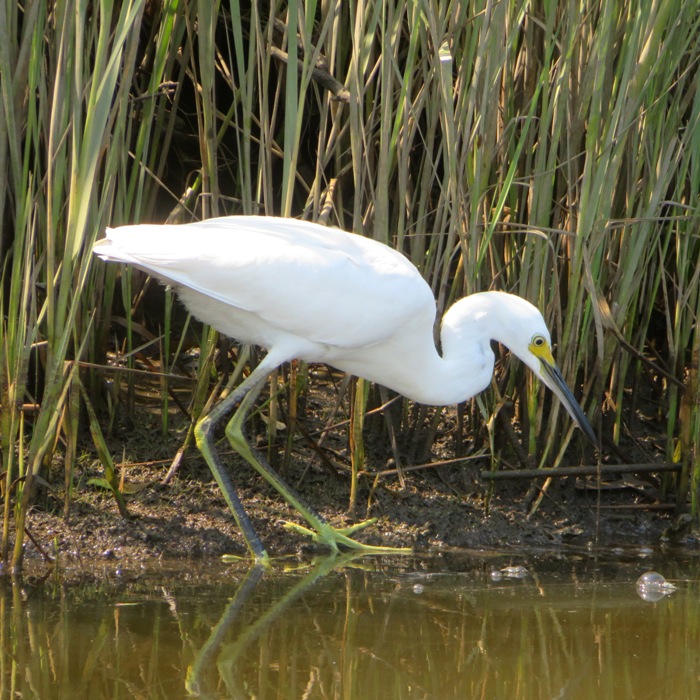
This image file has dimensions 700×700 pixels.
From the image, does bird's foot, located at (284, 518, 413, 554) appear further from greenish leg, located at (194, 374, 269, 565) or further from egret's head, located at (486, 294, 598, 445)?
egret's head, located at (486, 294, 598, 445)

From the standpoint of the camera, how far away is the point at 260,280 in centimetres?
419

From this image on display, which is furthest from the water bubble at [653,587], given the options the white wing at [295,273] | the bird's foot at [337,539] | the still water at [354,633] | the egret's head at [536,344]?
the white wing at [295,273]

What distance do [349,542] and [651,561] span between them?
125 centimetres

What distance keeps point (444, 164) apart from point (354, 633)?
2.06 meters

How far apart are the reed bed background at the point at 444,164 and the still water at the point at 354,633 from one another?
0.55 metres

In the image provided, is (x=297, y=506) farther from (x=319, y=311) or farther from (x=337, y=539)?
(x=319, y=311)

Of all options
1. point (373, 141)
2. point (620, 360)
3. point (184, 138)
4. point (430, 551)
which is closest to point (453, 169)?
point (373, 141)

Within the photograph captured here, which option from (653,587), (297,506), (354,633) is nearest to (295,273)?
(297,506)

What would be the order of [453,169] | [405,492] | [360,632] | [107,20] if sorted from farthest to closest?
[405,492], [453,169], [107,20], [360,632]

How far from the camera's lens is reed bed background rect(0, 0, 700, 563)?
150 inches

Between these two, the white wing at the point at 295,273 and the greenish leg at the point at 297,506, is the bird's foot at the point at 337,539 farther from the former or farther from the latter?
the white wing at the point at 295,273

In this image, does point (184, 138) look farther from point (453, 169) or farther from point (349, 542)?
point (349, 542)

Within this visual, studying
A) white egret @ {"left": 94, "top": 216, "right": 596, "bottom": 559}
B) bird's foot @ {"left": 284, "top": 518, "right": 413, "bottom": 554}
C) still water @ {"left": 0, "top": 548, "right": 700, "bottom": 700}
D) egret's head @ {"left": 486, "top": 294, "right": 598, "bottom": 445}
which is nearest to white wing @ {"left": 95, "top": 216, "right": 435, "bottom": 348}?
white egret @ {"left": 94, "top": 216, "right": 596, "bottom": 559}

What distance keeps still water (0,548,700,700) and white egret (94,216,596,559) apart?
58 centimetres
